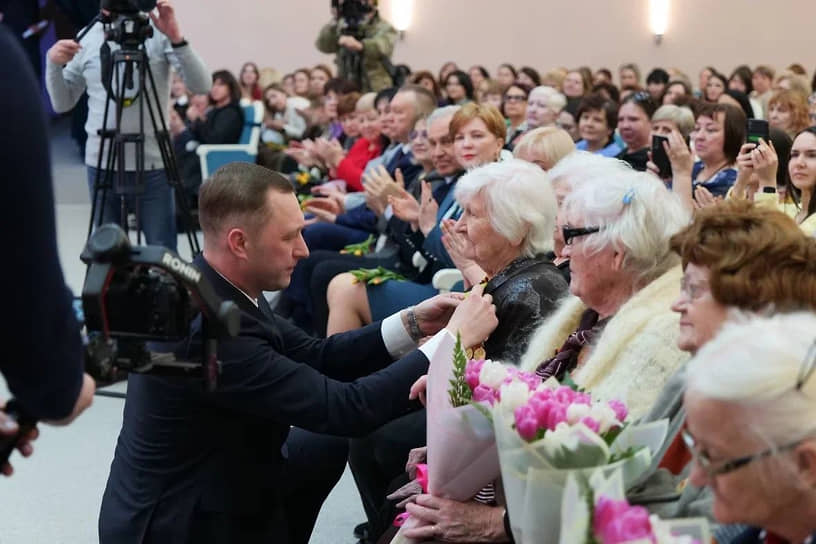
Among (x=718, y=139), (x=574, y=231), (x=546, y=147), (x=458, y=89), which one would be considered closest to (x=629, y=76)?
(x=458, y=89)

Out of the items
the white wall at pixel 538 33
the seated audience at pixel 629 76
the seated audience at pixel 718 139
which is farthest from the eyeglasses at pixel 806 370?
the white wall at pixel 538 33

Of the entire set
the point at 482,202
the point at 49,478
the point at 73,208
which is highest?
the point at 482,202

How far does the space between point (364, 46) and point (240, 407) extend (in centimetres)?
713

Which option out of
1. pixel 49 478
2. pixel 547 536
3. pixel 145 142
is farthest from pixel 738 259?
pixel 145 142

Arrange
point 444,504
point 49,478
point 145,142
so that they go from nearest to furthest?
point 444,504 < point 49,478 < point 145,142

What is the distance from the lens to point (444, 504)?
193 centimetres

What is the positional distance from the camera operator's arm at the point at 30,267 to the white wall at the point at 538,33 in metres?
12.7

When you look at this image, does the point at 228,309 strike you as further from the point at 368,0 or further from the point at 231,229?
the point at 368,0

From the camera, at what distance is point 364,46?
8922 mm

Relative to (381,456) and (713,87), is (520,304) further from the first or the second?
(713,87)

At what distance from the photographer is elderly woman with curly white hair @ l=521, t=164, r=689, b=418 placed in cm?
199

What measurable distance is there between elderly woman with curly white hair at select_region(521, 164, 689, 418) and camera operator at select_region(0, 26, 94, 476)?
0.97 metres

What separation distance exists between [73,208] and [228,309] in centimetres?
Answer: 846

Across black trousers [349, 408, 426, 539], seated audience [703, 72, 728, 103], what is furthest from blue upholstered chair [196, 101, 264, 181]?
black trousers [349, 408, 426, 539]
